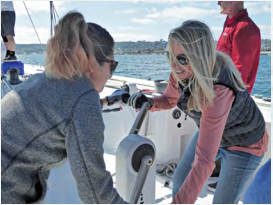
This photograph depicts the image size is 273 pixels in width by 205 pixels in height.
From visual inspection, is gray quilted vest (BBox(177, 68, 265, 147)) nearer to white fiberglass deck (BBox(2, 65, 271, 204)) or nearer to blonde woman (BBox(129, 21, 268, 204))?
blonde woman (BBox(129, 21, 268, 204))

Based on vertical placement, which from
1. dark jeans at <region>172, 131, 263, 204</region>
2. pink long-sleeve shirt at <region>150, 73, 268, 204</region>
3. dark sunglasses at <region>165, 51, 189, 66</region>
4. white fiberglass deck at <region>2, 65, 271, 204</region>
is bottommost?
white fiberglass deck at <region>2, 65, 271, 204</region>

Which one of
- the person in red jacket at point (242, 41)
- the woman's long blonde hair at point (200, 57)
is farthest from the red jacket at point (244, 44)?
the woman's long blonde hair at point (200, 57)

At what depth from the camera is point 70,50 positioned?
39.4 inches

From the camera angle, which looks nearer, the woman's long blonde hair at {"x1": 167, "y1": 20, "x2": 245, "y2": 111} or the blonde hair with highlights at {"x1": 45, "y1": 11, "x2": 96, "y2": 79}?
the blonde hair with highlights at {"x1": 45, "y1": 11, "x2": 96, "y2": 79}

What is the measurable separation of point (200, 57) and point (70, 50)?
547 millimetres

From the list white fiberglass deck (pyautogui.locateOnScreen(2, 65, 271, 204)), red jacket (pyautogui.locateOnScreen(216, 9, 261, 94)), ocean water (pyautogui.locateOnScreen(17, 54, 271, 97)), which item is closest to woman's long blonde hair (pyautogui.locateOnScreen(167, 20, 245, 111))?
red jacket (pyautogui.locateOnScreen(216, 9, 261, 94))

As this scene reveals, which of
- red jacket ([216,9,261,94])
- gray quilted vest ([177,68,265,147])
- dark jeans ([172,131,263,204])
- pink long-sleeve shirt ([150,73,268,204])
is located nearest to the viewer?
pink long-sleeve shirt ([150,73,268,204])

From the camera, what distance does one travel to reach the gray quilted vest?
1.33 m

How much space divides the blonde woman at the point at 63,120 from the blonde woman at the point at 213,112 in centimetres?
37

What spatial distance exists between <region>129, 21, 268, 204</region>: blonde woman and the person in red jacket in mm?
784

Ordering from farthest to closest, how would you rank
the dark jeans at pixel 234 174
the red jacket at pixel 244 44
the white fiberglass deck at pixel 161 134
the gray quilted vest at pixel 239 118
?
the white fiberglass deck at pixel 161 134, the red jacket at pixel 244 44, the dark jeans at pixel 234 174, the gray quilted vest at pixel 239 118

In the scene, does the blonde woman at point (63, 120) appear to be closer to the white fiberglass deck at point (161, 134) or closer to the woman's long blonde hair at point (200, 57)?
the woman's long blonde hair at point (200, 57)

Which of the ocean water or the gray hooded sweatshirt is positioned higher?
the gray hooded sweatshirt

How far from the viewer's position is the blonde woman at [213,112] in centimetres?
125
